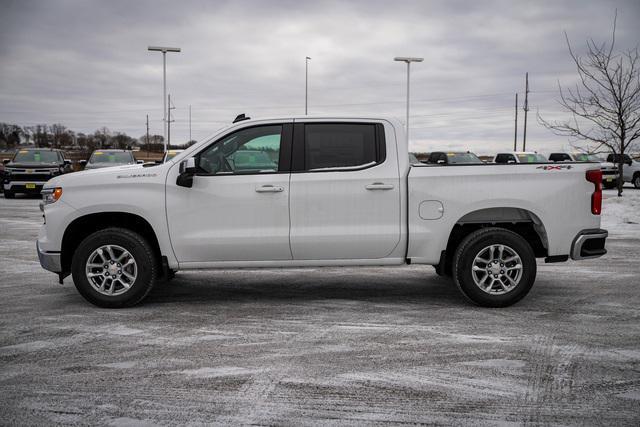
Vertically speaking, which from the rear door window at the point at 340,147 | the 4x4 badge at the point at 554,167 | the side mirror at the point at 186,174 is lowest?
the side mirror at the point at 186,174

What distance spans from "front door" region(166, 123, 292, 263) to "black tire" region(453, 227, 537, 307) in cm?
179

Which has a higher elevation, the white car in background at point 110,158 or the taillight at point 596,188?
the white car in background at point 110,158

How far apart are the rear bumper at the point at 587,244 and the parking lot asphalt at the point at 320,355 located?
579mm

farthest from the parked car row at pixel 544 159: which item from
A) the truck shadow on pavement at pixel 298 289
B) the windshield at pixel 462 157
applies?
the truck shadow on pavement at pixel 298 289

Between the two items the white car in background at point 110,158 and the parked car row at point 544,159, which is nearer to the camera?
the white car in background at point 110,158

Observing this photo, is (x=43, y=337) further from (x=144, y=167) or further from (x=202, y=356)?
(x=144, y=167)

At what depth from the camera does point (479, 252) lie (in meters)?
6.28

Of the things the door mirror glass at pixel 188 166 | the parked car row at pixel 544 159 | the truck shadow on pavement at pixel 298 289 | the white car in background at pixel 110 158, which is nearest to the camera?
the door mirror glass at pixel 188 166

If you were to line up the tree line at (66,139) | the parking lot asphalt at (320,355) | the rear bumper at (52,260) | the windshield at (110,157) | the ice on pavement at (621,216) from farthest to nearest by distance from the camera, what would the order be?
the tree line at (66,139) < the windshield at (110,157) < the ice on pavement at (621,216) < the rear bumper at (52,260) < the parking lot asphalt at (320,355)

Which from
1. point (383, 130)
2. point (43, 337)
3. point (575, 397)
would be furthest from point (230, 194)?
point (575, 397)

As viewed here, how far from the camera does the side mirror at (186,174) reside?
6.11m

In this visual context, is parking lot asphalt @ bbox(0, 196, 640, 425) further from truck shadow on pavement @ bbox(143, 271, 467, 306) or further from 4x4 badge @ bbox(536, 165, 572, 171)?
4x4 badge @ bbox(536, 165, 572, 171)

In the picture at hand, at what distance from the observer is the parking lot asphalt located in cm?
377

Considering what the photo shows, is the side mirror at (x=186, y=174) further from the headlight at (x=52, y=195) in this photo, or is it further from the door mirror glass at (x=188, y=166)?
the headlight at (x=52, y=195)
